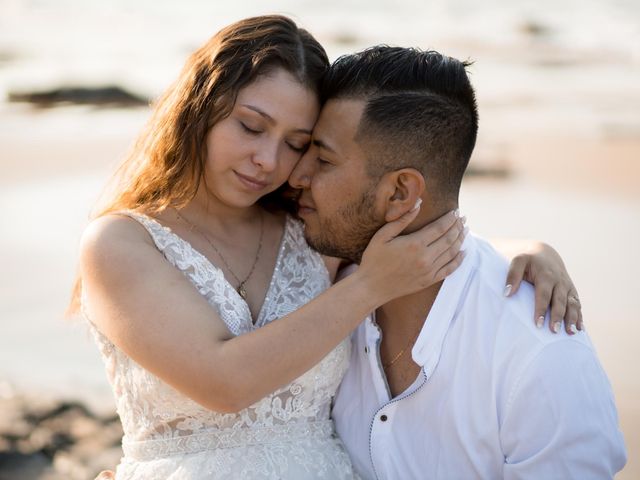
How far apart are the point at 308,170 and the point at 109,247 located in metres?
0.80

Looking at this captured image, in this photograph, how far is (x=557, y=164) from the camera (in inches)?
430

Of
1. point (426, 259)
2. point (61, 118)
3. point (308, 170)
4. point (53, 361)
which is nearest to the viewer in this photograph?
point (426, 259)

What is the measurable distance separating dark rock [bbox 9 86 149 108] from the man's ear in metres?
10.8

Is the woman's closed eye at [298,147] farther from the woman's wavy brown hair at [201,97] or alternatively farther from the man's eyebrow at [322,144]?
the woman's wavy brown hair at [201,97]

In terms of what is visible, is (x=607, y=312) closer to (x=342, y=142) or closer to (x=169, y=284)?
(x=342, y=142)

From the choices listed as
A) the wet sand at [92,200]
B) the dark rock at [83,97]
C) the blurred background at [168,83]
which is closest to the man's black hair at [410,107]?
the wet sand at [92,200]

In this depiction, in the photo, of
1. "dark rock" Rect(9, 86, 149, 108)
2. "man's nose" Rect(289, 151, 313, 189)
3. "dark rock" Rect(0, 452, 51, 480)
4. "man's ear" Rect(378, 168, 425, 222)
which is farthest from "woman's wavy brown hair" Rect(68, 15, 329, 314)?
"dark rock" Rect(9, 86, 149, 108)

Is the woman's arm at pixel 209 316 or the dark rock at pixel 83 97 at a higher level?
the dark rock at pixel 83 97

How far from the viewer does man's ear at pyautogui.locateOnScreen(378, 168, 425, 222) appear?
326cm

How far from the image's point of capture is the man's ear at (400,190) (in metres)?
3.26

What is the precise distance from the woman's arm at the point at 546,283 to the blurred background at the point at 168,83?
2293 millimetres

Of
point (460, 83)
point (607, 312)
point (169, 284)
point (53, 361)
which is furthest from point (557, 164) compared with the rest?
point (169, 284)

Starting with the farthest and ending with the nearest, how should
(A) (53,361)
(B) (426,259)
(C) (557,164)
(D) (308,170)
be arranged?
(C) (557,164) → (A) (53,361) → (D) (308,170) → (B) (426,259)

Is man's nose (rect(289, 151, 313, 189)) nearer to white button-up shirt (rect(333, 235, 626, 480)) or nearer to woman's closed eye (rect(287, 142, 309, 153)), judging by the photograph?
woman's closed eye (rect(287, 142, 309, 153))
